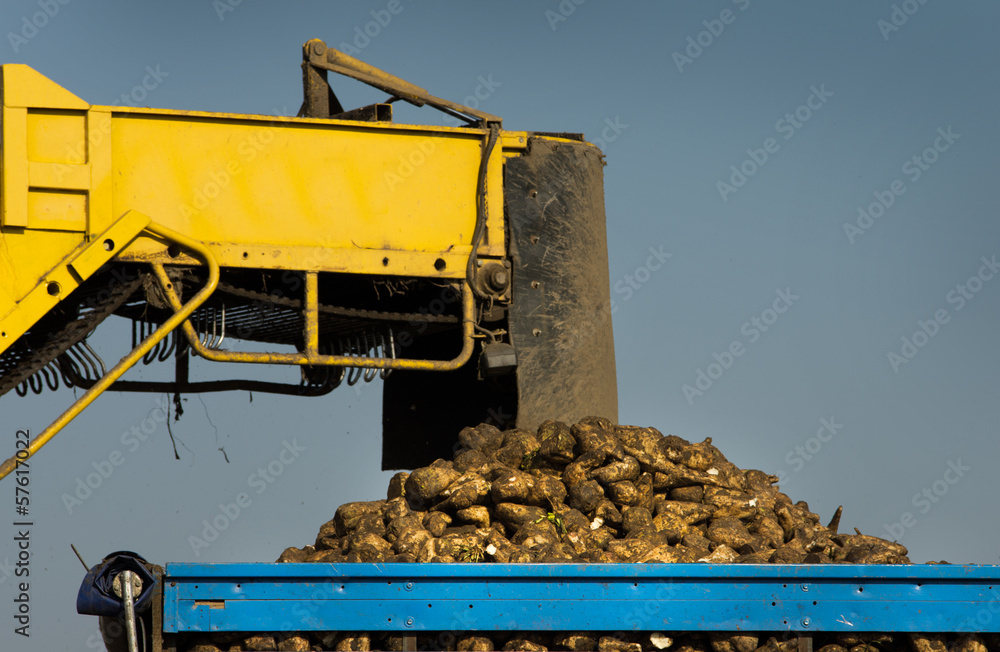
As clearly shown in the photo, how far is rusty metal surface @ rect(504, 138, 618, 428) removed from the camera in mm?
6926

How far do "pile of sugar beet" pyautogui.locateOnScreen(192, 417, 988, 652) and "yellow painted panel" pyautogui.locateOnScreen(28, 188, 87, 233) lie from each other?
220cm

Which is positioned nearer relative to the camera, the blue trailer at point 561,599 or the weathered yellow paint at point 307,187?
the blue trailer at point 561,599

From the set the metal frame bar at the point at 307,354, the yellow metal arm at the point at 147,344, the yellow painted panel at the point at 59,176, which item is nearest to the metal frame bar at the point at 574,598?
the yellow metal arm at the point at 147,344

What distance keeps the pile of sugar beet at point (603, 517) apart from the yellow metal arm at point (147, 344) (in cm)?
129

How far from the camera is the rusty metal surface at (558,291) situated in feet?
22.7

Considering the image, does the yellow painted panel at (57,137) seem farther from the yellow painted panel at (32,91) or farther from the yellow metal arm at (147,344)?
the yellow metal arm at (147,344)

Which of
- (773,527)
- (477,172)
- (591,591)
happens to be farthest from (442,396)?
(591,591)

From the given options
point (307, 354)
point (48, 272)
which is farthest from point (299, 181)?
point (48, 272)

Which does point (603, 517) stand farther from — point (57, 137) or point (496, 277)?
point (57, 137)

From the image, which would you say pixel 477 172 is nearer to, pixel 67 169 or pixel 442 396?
pixel 442 396

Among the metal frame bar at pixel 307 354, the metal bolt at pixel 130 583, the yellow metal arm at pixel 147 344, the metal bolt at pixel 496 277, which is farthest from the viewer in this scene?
the metal bolt at pixel 496 277

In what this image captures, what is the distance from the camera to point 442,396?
8031 mm

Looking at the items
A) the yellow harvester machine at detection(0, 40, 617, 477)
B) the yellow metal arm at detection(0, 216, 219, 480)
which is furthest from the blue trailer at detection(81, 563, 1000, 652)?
the yellow harvester machine at detection(0, 40, 617, 477)

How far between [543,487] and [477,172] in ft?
7.16
